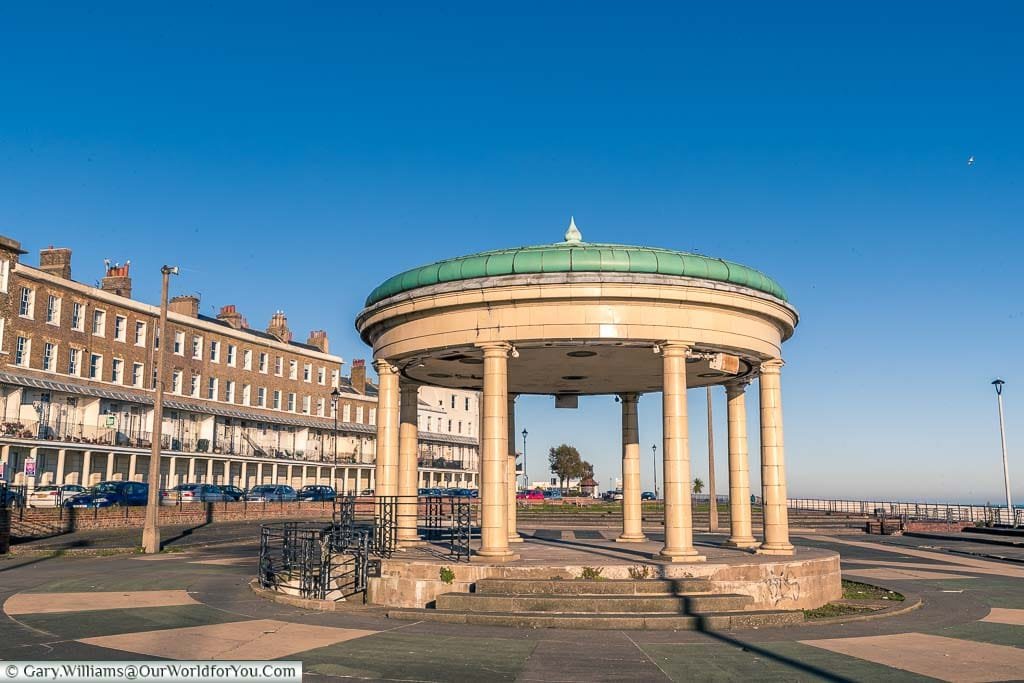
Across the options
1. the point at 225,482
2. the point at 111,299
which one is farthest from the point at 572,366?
the point at 225,482

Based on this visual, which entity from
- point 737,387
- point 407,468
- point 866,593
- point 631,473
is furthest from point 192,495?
point 866,593

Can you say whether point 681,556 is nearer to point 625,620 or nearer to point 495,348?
point 625,620

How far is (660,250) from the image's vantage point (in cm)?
1766

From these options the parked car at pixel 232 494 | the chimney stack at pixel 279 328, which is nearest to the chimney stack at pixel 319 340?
the chimney stack at pixel 279 328

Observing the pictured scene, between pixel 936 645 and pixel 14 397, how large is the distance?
51.3 metres

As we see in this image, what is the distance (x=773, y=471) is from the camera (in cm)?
1916

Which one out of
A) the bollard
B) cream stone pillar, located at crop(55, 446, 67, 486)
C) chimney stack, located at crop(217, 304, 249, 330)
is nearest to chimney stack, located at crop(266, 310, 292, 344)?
chimney stack, located at crop(217, 304, 249, 330)

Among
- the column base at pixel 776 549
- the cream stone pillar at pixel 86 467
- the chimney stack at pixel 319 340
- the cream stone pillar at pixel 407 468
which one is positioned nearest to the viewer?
the column base at pixel 776 549

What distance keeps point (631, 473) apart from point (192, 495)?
33.0m

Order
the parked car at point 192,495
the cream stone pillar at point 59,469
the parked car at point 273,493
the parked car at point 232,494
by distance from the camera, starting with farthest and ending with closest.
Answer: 1. the parked car at point 273,493
2. the parked car at point 232,494
3. the cream stone pillar at point 59,469
4. the parked car at point 192,495

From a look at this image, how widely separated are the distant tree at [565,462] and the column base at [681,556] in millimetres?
115162

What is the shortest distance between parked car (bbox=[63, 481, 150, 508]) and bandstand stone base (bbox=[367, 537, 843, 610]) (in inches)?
1104

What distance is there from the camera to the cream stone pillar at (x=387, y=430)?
2008cm

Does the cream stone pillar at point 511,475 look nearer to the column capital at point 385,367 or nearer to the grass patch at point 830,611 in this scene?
the column capital at point 385,367
